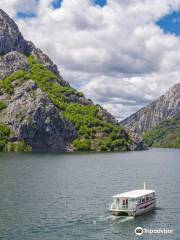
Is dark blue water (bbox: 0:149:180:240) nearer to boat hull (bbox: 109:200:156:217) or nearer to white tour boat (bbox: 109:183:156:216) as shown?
boat hull (bbox: 109:200:156:217)

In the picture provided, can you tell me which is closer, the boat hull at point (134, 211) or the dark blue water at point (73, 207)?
the dark blue water at point (73, 207)

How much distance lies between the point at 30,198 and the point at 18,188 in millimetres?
16428

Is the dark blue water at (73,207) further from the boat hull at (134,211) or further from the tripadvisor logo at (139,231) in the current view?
the boat hull at (134,211)

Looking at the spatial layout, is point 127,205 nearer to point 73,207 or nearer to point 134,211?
point 134,211

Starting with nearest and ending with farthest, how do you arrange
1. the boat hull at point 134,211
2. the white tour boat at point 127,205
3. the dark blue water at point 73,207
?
the dark blue water at point 73,207 → the boat hull at point 134,211 → the white tour boat at point 127,205

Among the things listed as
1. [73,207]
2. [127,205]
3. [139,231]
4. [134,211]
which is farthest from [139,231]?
[73,207]

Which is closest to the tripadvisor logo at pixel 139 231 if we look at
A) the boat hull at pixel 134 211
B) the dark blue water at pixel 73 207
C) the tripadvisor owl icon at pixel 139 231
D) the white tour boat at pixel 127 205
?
the tripadvisor owl icon at pixel 139 231

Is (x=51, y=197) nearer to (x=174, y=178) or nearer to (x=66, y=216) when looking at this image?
(x=66, y=216)

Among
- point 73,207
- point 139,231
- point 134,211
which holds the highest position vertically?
point 134,211

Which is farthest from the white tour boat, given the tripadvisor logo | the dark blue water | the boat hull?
the tripadvisor logo

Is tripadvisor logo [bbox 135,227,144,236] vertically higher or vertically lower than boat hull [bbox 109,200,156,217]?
lower

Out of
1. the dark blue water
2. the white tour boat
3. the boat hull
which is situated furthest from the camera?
the white tour boat

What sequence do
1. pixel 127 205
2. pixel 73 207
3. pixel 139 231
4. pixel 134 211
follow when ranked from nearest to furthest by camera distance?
pixel 139 231
pixel 134 211
pixel 127 205
pixel 73 207

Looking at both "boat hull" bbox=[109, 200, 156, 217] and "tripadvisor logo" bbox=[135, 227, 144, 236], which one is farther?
"boat hull" bbox=[109, 200, 156, 217]
